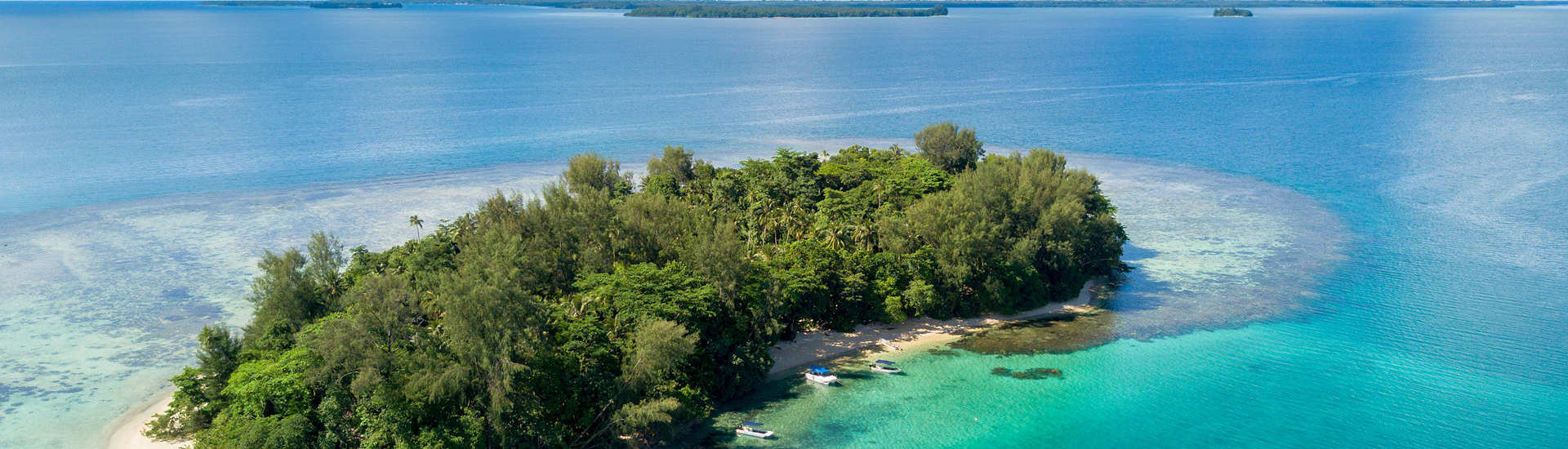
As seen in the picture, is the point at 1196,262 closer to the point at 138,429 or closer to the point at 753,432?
the point at 753,432

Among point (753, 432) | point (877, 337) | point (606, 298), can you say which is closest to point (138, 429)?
point (606, 298)

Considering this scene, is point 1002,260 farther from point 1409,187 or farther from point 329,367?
point 1409,187

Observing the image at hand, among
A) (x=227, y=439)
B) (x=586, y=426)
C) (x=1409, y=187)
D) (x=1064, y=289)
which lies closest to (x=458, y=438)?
(x=586, y=426)

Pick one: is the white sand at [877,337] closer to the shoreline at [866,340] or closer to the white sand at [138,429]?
the shoreline at [866,340]

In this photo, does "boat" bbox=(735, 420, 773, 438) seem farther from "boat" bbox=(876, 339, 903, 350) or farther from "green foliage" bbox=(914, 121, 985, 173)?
"green foliage" bbox=(914, 121, 985, 173)

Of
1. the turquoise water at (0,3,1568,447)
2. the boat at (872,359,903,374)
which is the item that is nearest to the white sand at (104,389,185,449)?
the turquoise water at (0,3,1568,447)

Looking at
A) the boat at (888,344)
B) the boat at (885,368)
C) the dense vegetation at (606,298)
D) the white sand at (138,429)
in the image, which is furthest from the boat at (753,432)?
the white sand at (138,429)
